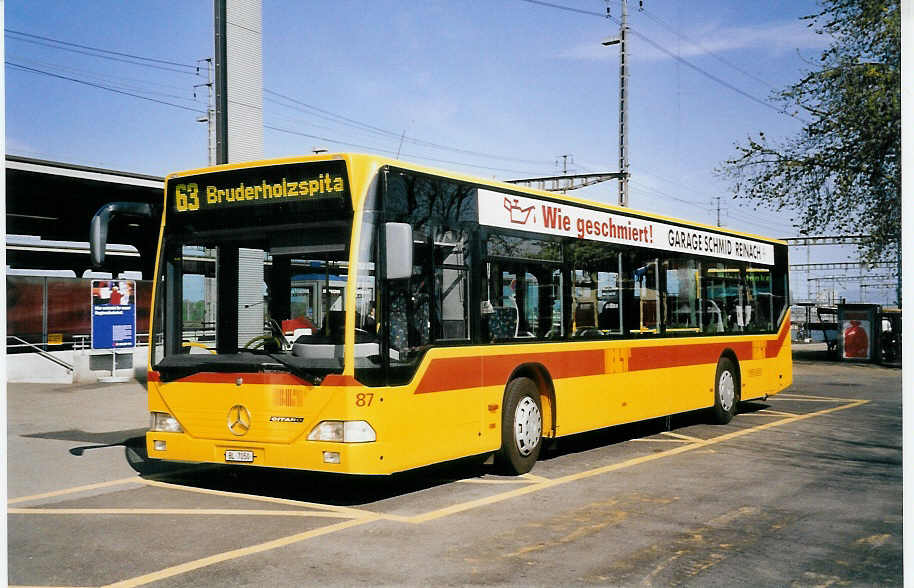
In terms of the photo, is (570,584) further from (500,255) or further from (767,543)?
(500,255)

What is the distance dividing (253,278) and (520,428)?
3170 millimetres

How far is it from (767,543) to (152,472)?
664cm

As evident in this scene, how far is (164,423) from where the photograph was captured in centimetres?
899

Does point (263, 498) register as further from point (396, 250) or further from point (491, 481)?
point (396, 250)

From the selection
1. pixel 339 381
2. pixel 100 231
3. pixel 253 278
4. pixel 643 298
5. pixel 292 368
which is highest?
pixel 100 231

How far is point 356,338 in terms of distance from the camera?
26.5 feet

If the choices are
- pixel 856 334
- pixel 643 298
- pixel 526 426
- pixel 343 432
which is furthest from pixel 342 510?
pixel 856 334

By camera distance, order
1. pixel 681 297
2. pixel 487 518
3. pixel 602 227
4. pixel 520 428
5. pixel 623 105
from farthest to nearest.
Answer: pixel 623 105 < pixel 681 297 < pixel 602 227 < pixel 520 428 < pixel 487 518

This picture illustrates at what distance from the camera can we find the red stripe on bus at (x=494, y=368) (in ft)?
29.0

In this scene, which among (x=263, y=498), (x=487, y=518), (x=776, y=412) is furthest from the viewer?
(x=776, y=412)

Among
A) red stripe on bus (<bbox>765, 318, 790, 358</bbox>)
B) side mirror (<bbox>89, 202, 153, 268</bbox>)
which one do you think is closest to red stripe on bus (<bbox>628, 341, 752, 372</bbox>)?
red stripe on bus (<bbox>765, 318, 790, 358</bbox>)

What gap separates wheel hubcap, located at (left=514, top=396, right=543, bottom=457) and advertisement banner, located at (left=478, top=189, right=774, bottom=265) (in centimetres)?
190

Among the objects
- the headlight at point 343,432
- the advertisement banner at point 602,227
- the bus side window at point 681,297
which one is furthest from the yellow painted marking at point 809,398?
the headlight at point 343,432

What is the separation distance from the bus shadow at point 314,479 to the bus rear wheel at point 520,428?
346 millimetres
